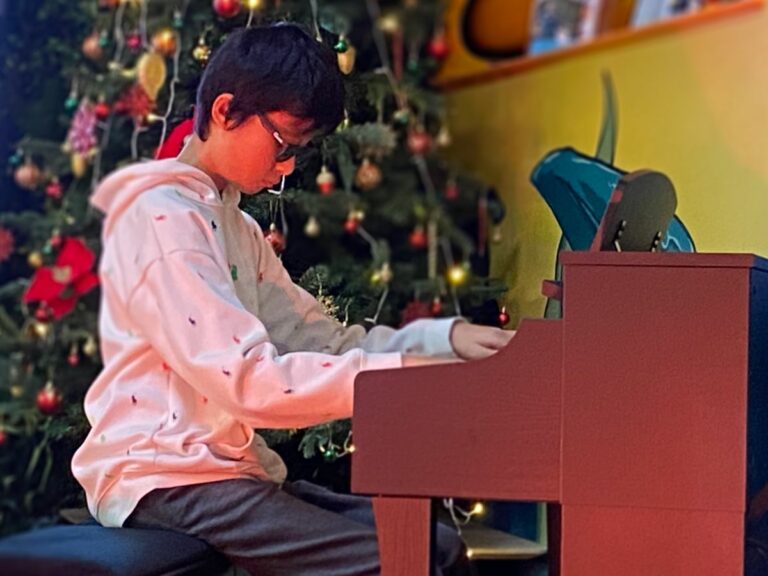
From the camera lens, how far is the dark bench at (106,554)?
1.01 metres

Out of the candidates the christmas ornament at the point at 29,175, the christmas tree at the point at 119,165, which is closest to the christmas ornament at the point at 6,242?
the christmas tree at the point at 119,165

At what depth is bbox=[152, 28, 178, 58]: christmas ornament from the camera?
1542mm

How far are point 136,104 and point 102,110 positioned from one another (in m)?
0.25

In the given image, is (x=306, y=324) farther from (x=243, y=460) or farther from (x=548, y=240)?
(x=548, y=240)

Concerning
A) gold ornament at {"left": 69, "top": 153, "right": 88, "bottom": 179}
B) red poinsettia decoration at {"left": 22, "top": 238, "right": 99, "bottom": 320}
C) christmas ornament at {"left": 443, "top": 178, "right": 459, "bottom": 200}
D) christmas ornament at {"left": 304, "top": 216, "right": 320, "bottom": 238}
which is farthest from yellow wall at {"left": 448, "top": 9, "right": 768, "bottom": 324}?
gold ornament at {"left": 69, "top": 153, "right": 88, "bottom": 179}

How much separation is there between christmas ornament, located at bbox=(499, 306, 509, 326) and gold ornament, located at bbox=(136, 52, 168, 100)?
0.53 meters

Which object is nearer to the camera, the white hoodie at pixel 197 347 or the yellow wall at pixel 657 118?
the white hoodie at pixel 197 347

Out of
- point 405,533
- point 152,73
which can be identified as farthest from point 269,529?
point 152,73

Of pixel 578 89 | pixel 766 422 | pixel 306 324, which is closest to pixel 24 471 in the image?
pixel 306 324

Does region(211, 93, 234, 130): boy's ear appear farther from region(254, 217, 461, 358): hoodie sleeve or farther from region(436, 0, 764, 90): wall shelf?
region(436, 0, 764, 90): wall shelf

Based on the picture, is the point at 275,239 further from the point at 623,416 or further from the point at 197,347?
the point at 623,416

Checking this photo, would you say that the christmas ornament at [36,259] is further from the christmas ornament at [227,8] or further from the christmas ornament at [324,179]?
the christmas ornament at [227,8]

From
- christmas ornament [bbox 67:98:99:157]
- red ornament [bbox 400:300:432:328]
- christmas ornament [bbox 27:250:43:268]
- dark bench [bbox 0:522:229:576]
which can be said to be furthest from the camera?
christmas ornament [bbox 27:250:43:268]

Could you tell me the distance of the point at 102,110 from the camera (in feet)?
5.90
